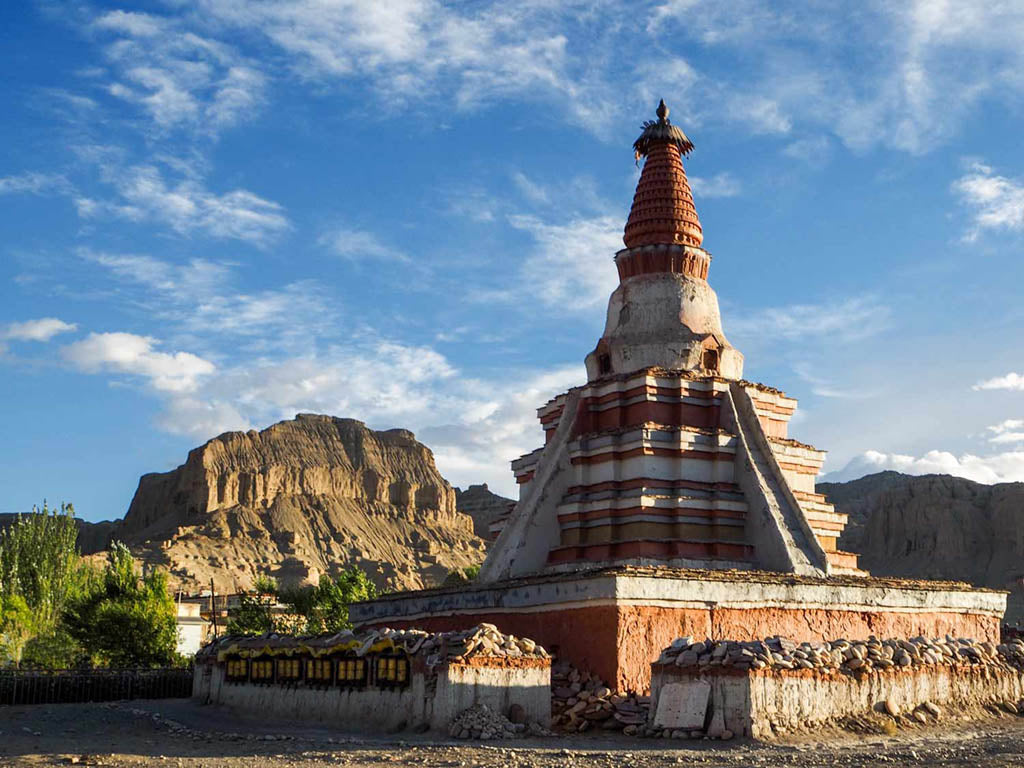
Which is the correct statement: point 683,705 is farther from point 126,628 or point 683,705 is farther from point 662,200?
point 126,628

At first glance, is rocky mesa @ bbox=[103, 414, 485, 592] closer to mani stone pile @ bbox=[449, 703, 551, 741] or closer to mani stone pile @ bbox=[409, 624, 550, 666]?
mani stone pile @ bbox=[409, 624, 550, 666]

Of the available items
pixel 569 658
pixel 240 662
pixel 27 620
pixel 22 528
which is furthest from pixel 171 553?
pixel 569 658

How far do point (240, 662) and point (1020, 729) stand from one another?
53.1ft

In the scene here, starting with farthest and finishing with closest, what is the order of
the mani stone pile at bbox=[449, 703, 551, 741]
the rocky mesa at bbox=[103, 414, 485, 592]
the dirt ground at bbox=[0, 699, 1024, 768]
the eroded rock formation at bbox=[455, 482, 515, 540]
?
the eroded rock formation at bbox=[455, 482, 515, 540], the rocky mesa at bbox=[103, 414, 485, 592], the mani stone pile at bbox=[449, 703, 551, 741], the dirt ground at bbox=[0, 699, 1024, 768]

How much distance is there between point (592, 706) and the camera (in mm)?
18609

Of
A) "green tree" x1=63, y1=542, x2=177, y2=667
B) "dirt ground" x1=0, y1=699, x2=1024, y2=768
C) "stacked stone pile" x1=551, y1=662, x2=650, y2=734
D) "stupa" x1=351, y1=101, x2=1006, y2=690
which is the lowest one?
"dirt ground" x1=0, y1=699, x2=1024, y2=768

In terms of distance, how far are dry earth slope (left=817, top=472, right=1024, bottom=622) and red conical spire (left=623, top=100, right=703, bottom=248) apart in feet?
238

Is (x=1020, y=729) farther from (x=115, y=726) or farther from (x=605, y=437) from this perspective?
(x=115, y=726)

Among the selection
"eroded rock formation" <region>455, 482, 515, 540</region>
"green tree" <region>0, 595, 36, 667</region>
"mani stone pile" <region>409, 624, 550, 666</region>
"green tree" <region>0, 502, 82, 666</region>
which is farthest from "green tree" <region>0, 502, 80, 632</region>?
"eroded rock formation" <region>455, 482, 515, 540</region>

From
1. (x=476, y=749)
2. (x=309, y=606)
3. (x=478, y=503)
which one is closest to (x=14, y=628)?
(x=309, y=606)

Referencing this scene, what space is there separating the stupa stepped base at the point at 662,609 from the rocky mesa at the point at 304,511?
291 ft

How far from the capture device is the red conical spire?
29.0 metres

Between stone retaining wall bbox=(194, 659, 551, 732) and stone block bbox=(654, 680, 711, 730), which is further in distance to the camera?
stone retaining wall bbox=(194, 659, 551, 732)

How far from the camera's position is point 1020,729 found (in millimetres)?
A: 18875
